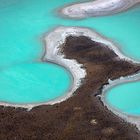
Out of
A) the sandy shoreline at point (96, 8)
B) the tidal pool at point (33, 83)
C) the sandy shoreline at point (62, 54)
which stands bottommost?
the sandy shoreline at point (96, 8)

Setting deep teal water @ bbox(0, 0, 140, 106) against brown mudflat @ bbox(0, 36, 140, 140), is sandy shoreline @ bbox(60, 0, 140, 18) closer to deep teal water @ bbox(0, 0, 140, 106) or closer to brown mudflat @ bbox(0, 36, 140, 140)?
deep teal water @ bbox(0, 0, 140, 106)

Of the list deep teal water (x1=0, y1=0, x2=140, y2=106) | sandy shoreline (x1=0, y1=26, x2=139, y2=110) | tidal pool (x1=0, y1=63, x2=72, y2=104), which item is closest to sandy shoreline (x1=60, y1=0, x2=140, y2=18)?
deep teal water (x1=0, y1=0, x2=140, y2=106)

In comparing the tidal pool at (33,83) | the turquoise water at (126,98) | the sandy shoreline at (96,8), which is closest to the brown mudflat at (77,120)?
the turquoise water at (126,98)

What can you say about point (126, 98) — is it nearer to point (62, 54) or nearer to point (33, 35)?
point (62, 54)

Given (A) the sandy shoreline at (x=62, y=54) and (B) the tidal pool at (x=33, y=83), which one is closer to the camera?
(B) the tidal pool at (x=33, y=83)

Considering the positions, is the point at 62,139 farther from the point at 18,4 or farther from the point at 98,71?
the point at 18,4

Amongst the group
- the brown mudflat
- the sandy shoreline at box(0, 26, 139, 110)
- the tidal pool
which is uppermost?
the brown mudflat

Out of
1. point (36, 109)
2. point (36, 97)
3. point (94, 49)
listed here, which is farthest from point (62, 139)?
point (94, 49)

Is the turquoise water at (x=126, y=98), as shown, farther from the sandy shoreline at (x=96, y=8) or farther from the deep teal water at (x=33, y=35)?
the sandy shoreline at (x=96, y=8)
